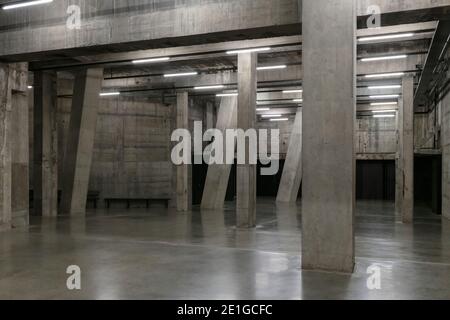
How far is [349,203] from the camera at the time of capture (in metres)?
8.25

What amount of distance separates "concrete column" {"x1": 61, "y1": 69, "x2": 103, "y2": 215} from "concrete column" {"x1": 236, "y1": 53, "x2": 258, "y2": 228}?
24.2 feet

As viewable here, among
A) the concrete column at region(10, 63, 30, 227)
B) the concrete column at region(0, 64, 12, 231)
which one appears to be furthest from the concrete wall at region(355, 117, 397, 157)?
the concrete column at region(0, 64, 12, 231)

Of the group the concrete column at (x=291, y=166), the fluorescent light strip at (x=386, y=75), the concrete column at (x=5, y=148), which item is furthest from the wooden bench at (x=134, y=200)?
the fluorescent light strip at (x=386, y=75)

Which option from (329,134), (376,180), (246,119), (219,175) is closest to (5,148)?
(246,119)

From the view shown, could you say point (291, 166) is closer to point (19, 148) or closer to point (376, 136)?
point (376, 136)

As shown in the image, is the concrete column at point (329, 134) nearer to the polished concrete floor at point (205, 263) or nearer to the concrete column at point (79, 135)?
the polished concrete floor at point (205, 263)

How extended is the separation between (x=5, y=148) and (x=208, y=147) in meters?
14.9

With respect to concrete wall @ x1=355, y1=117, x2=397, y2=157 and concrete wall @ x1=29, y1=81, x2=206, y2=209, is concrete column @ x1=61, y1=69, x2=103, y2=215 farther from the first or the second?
concrete wall @ x1=355, y1=117, x2=397, y2=157

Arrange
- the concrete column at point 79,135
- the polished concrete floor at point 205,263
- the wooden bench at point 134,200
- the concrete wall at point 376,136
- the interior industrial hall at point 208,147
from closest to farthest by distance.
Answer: the polished concrete floor at point 205,263 < the interior industrial hall at point 208,147 < the concrete column at point 79,135 < the wooden bench at point 134,200 < the concrete wall at point 376,136

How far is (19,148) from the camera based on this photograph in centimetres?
1517

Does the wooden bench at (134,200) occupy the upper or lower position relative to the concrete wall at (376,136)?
lower

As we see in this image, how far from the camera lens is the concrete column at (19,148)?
15.0m

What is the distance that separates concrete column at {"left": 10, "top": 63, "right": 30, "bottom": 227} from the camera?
15.0 metres

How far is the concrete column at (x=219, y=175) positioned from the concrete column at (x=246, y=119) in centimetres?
751
